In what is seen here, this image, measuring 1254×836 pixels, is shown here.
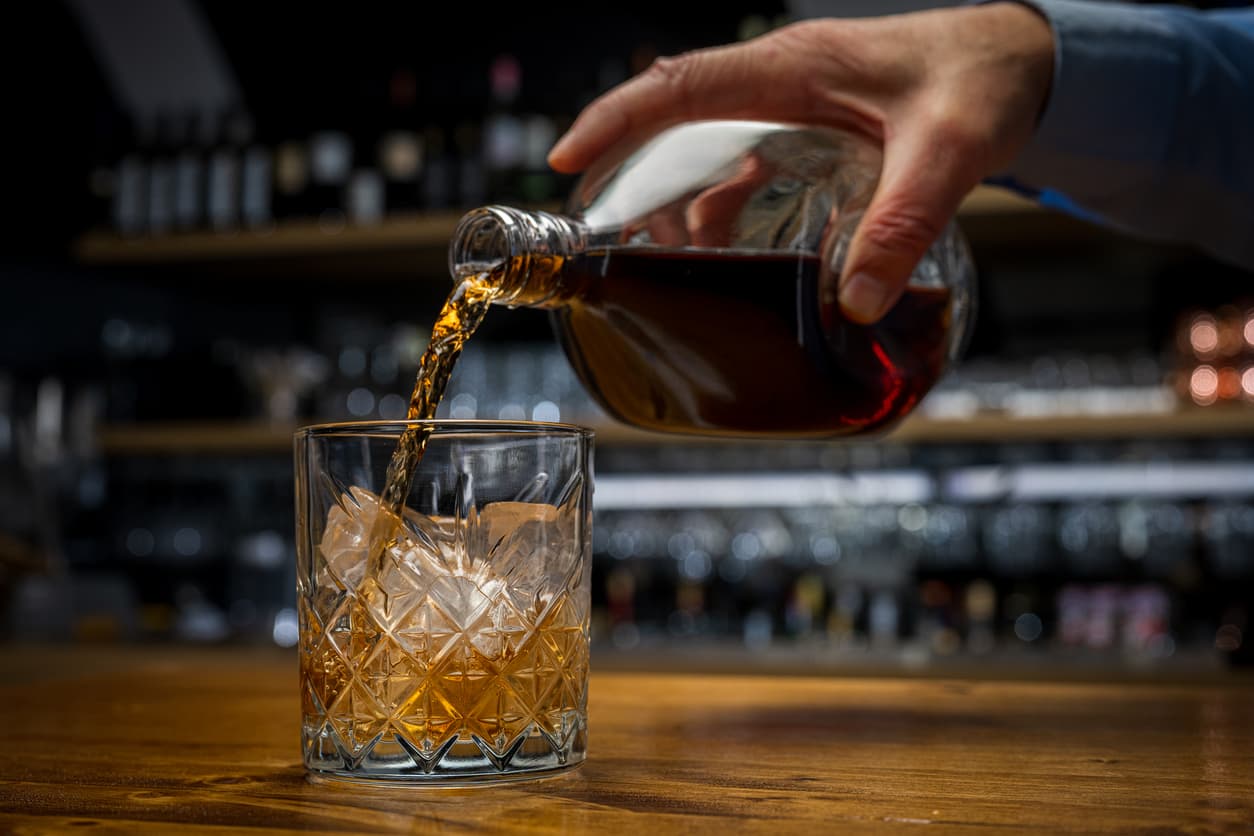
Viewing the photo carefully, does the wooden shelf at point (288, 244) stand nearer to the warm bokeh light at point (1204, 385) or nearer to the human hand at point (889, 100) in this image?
the warm bokeh light at point (1204, 385)

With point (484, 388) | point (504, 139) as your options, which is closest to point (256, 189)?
point (504, 139)

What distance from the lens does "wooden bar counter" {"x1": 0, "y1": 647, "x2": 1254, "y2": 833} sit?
46 cm

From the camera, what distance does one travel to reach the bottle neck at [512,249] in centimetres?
65

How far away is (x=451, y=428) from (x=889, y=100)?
39 cm

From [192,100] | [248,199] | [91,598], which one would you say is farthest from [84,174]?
[91,598]

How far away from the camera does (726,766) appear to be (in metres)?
0.57

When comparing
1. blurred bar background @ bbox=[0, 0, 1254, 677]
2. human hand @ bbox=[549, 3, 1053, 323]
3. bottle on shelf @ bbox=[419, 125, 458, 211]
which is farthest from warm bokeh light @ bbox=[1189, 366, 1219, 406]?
human hand @ bbox=[549, 3, 1053, 323]

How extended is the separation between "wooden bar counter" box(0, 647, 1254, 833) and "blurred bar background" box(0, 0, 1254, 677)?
1503 millimetres

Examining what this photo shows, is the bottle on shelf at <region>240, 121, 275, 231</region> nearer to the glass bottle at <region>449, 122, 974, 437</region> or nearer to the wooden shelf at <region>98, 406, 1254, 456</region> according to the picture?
the wooden shelf at <region>98, 406, 1254, 456</region>

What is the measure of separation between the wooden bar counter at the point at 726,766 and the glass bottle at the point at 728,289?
0.18 m

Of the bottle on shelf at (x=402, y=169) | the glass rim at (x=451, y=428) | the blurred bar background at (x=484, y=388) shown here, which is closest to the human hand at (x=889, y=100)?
the glass rim at (x=451, y=428)

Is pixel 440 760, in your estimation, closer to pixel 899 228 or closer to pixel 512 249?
pixel 512 249

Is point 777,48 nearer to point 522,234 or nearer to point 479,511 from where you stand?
point 522,234

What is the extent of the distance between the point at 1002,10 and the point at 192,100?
2789 millimetres
